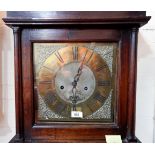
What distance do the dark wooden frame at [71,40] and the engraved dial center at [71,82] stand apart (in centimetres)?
12

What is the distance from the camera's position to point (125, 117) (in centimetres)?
98

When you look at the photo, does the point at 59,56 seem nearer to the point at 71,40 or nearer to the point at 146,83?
the point at 71,40

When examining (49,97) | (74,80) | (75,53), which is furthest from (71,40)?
(49,97)

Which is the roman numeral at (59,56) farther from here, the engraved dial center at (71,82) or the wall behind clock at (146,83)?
the wall behind clock at (146,83)

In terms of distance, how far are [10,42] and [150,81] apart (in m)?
0.93

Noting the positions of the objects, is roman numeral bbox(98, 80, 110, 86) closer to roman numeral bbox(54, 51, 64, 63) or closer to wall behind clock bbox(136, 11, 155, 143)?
roman numeral bbox(54, 51, 64, 63)

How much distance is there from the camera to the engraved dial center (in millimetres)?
973

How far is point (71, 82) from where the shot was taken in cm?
98

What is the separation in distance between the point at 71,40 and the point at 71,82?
0.64 ft

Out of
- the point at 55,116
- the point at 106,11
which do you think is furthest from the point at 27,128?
the point at 106,11

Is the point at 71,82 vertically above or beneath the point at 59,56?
beneath

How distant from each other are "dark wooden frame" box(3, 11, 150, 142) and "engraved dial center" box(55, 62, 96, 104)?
121 millimetres

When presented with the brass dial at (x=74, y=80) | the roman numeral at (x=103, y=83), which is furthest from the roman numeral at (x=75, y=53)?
the roman numeral at (x=103, y=83)

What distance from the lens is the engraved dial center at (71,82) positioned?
973mm
